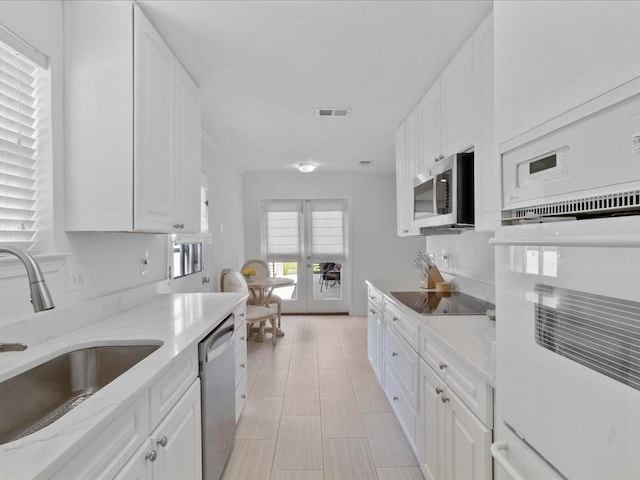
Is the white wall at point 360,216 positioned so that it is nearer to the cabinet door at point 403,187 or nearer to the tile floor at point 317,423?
the tile floor at point 317,423

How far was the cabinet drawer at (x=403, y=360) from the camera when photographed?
1.96 m

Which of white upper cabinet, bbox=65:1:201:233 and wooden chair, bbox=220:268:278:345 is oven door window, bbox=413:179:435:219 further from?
wooden chair, bbox=220:268:278:345

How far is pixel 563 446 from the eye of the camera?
660 millimetres

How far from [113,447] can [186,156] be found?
1781mm

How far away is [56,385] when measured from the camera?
50.8 inches

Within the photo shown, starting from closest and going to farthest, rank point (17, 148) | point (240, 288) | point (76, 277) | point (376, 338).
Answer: point (17, 148) → point (76, 277) → point (376, 338) → point (240, 288)

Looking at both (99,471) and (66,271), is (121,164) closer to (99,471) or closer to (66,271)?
(66,271)

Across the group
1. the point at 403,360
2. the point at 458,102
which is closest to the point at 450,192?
the point at 458,102

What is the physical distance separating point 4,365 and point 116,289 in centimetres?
90

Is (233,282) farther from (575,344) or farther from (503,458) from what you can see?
(575,344)

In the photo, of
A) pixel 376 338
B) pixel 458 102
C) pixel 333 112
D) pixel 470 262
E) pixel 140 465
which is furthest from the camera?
pixel 376 338

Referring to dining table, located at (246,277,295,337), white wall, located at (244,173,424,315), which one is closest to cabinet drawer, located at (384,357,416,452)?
dining table, located at (246,277,295,337)

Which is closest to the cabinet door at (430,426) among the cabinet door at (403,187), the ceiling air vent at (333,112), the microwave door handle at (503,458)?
the microwave door handle at (503,458)

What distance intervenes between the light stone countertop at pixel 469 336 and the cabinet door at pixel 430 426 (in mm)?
214
